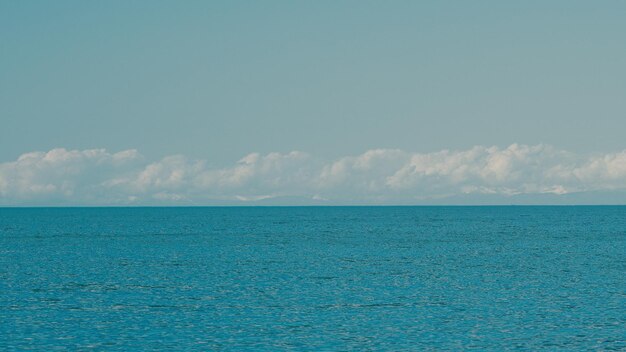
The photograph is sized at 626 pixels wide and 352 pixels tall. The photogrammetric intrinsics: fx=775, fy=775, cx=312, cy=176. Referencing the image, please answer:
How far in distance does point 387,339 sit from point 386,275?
33.8 m

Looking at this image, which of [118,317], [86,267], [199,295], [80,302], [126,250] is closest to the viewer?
[118,317]

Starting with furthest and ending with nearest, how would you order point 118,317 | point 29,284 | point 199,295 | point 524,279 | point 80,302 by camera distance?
point 524,279, point 29,284, point 199,295, point 80,302, point 118,317

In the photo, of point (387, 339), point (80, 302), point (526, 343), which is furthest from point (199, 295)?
point (526, 343)

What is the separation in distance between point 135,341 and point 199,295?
19.2 meters

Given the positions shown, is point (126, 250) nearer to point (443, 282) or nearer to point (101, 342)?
point (443, 282)

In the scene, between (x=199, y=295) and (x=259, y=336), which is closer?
(x=259, y=336)

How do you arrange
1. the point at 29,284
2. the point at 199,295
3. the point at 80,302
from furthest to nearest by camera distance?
the point at 29,284 < the point at 199,295 < the point at 80,302

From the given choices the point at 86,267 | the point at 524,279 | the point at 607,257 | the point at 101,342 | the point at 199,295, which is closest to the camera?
the point at 101,342

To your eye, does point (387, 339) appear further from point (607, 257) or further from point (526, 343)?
point (607, 257)

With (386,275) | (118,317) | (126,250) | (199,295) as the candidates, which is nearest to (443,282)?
(386,275)

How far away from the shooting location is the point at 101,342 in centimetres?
4591

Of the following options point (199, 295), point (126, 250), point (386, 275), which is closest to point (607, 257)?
point (386, 275)

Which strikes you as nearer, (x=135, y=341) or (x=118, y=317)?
(x=135, y=341)

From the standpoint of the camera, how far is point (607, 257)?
10394cm
